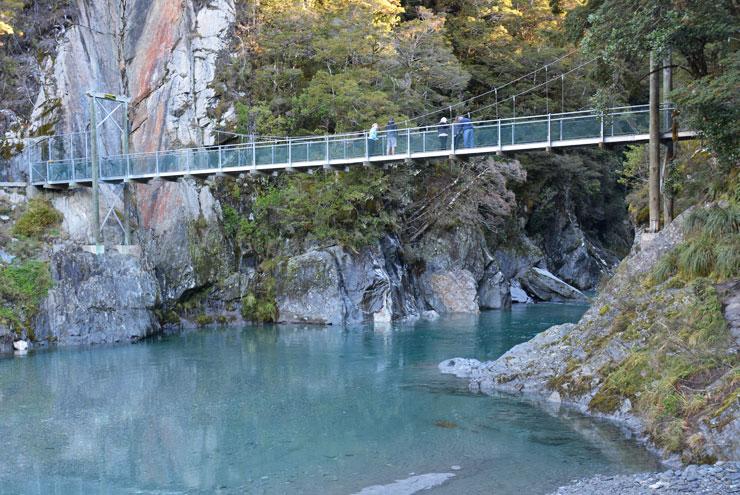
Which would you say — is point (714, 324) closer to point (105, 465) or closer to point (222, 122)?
point (105, 465)

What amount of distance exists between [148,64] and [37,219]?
7534 mm

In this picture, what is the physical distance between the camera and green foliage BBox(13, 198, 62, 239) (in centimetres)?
2220

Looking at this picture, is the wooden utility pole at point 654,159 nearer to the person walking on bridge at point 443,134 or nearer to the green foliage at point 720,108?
the green foliage at point 720,108

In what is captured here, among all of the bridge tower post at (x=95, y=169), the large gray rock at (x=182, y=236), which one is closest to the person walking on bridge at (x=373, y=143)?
the large gray rock at (x=182, y=236)

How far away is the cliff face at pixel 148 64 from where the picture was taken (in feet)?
83.8

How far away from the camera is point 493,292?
93.8 ft

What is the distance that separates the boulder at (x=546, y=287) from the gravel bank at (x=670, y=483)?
75.2ft

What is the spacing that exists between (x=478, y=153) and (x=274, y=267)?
909 cm

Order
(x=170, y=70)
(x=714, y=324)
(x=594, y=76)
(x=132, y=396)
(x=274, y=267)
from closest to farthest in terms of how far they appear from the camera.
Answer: (x=714, y=324) < (x=132, y=396) < (x=594, y=76) < (x=274, y=267) < (x=170, y=70)

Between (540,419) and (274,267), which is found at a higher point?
(274,267)

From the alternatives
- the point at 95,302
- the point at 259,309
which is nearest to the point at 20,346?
the point at 95,302

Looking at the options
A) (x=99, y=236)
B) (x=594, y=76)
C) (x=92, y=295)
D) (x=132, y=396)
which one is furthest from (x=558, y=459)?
(x=99, y=236)

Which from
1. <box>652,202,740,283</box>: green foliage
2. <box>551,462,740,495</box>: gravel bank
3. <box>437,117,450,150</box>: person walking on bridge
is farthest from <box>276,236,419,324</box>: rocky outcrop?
<box>551,462,740,495</box>: gravel bank

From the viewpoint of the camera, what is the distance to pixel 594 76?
15.5 metres
